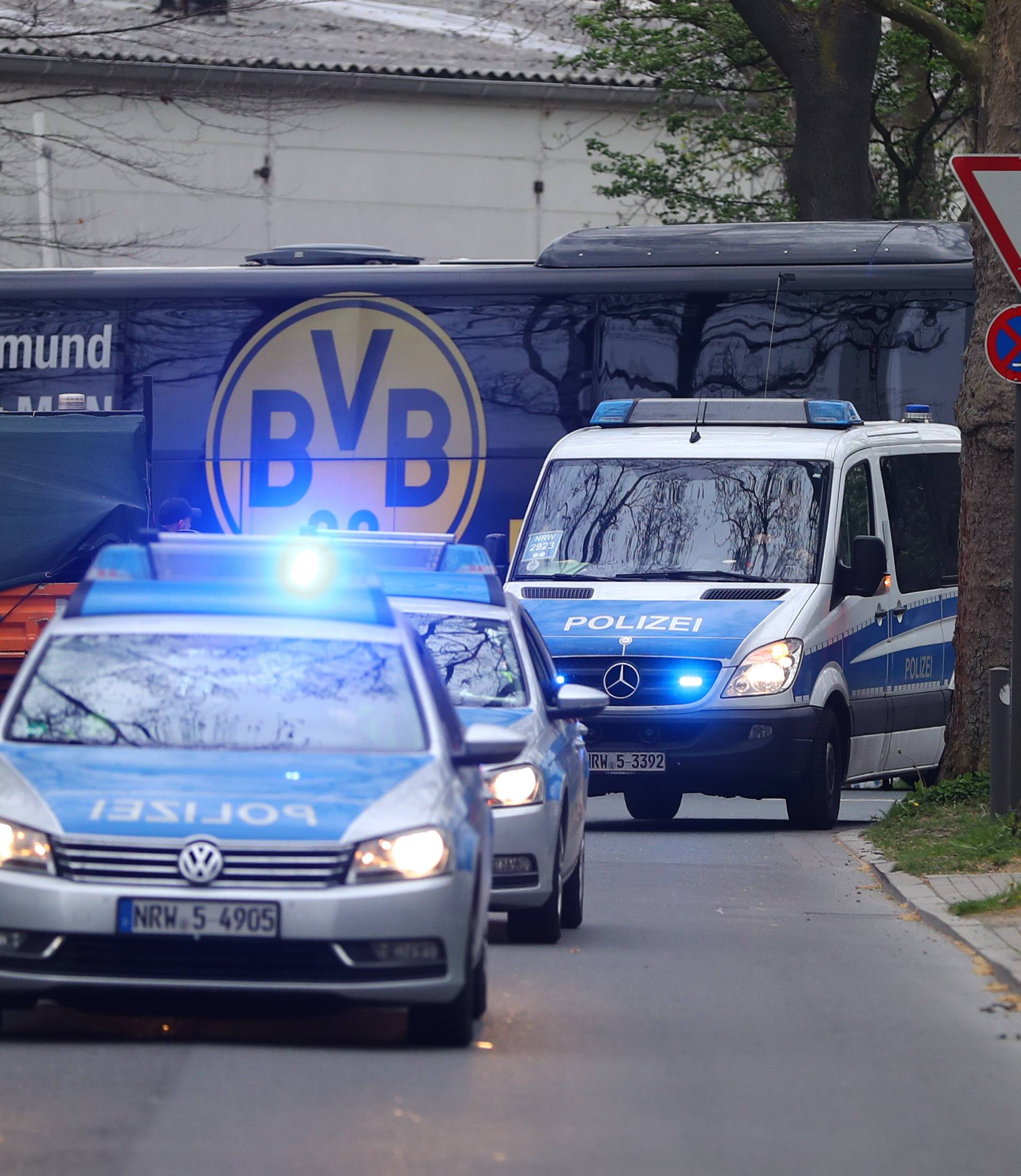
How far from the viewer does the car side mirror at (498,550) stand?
56.6 feet

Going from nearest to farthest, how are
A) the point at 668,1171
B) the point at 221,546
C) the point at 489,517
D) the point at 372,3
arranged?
the point at 668,1171
the point at 221,546
the point at 489,517
the point at 372,3

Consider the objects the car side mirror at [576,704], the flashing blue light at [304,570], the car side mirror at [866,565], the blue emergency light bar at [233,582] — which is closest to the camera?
the blue emergency light bar at [233,582]

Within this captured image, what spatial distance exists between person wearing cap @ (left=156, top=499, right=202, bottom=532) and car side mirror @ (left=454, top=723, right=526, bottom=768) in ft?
38.7

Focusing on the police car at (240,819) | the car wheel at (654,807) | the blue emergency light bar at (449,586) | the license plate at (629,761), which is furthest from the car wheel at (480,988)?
the car wheel at (654,807)

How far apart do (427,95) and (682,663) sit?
25560mm

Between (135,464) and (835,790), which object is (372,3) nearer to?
(135,464)

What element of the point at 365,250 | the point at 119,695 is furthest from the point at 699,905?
the point at 365,250

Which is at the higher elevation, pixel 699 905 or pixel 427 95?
pixel 427 95

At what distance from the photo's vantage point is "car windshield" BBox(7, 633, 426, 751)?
296 inches

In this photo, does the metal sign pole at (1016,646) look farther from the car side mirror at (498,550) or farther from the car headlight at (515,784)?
the car side mirror at (498,550)

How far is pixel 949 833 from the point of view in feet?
45.2

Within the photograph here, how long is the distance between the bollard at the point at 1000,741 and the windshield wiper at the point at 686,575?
3.13m

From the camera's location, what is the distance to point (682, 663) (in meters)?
15.3

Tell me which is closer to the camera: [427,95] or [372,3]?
[427,95]
